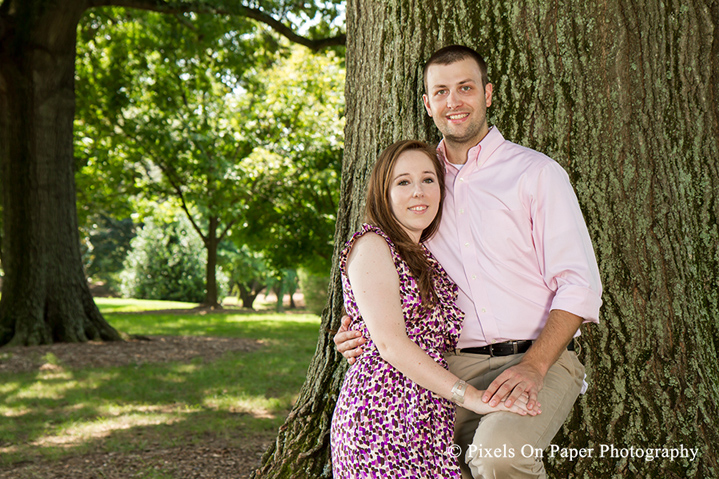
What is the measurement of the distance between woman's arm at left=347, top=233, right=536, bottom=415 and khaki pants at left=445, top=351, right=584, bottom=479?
0.07 m

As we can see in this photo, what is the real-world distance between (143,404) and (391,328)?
549 centimetres

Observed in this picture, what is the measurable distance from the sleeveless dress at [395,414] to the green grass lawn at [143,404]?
11.7ft

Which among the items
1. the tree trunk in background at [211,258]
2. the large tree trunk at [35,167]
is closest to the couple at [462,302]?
the large tree trunk at [35,167]

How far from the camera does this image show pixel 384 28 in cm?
361

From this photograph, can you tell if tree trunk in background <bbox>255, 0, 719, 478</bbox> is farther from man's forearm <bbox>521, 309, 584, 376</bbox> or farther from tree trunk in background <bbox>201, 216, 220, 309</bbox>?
tree trunk in background <bbox>201, 216, 220, 309</bbox>

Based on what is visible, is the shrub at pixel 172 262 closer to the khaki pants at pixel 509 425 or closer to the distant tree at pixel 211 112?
the distant tree at pixel 211 112

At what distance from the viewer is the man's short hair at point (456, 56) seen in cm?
306

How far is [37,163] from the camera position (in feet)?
32.9

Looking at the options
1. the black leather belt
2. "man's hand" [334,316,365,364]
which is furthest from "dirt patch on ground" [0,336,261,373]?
the black leather belt

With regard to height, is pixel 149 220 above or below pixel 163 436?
above

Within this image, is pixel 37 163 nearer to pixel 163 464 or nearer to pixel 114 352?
pixel 114 352

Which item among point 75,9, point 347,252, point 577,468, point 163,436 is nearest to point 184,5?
point 75,9

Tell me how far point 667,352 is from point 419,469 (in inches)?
58.2

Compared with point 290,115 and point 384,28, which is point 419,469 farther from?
point 290,115
